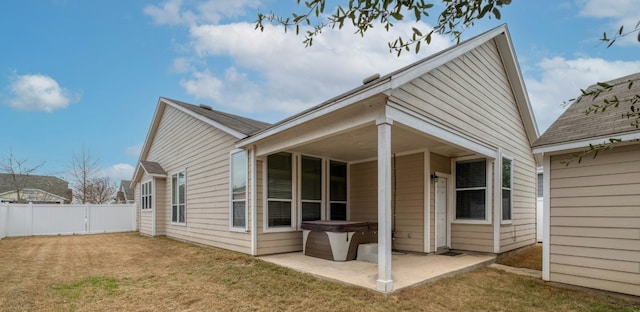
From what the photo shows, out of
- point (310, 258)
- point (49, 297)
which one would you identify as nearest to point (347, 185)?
point (310, 258)

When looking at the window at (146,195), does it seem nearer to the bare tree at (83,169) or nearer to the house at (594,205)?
the bare tree at (83,169)

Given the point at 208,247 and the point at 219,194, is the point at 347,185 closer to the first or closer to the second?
the point at 219,194

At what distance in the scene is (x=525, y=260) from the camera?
7398 mm

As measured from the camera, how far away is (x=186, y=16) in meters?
→ 7.52

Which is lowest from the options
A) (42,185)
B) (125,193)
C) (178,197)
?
(125,193)

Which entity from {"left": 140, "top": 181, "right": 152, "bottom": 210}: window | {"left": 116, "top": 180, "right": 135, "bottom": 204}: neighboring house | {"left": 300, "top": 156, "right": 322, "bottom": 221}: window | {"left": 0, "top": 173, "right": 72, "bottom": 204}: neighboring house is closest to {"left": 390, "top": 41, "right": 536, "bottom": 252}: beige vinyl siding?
{"left": 300, "top": 156, "right": 322, "bottom": 221}: window

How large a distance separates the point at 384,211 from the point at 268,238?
3737mm

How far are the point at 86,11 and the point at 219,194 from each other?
20.7ft

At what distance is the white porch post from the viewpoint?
14.9ft

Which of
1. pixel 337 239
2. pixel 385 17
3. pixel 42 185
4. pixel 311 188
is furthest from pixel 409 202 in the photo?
pixel 42 185

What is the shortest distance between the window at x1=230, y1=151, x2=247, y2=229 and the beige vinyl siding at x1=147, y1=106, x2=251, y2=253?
0.26 m

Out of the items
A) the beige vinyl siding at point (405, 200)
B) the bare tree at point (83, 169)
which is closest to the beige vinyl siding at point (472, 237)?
the beige vinyl siding at point (405, 200)

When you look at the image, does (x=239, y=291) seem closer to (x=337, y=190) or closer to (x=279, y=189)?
(x=279, y=189)

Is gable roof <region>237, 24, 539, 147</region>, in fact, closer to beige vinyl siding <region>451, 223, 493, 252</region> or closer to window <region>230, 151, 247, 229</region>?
window <region>230, 151, 247, 229</region>
